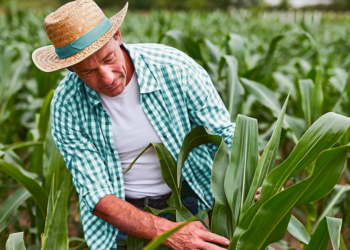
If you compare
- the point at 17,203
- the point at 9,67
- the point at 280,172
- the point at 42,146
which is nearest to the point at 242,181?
the point at 280,172

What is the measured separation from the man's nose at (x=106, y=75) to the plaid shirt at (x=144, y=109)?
0.12 m

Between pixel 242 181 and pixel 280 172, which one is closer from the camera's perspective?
pixel 280 172

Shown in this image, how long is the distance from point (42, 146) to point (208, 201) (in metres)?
0.84

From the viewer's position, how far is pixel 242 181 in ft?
3.07

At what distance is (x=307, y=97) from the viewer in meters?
1.61

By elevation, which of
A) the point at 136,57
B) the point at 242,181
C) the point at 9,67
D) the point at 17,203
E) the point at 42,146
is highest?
the point at 136,57

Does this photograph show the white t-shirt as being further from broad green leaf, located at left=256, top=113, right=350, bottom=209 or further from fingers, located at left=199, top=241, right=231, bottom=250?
broad green leaf, located at left=256, top=113, right=350, bottom=209

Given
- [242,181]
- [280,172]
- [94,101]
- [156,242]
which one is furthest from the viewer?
[94,101]

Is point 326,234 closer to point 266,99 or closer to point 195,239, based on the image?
point 195,239

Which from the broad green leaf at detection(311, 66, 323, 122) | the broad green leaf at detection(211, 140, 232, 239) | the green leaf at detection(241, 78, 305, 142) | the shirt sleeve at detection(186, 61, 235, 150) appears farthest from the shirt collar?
the broad green leaf at detection(311, 66, 323, 122)

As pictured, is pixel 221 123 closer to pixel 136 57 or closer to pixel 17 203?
pixel 136 57

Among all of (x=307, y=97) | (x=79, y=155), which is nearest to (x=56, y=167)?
(x=79, y=155)

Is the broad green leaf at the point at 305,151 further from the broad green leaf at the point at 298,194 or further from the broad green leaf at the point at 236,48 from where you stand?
the broad green leaf at the point at 236,48

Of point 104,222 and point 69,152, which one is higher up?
point 69,152
